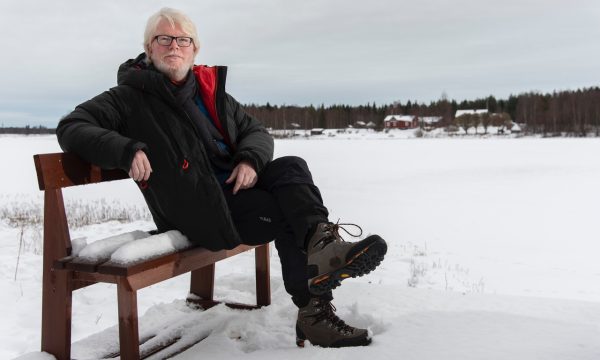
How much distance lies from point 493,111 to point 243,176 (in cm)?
12972

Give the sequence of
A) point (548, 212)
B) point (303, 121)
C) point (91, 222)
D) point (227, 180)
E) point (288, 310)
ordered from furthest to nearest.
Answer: point (303, 121)
point (548, 212)
point (91, 222)
point (288, 310)
point (227, 180)

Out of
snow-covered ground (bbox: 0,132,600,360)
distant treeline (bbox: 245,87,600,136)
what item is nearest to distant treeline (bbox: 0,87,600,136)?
distant treeline (bbox: 245,87,600,136)

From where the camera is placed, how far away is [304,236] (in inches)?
104

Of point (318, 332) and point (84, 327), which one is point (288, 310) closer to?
point (318, 332)

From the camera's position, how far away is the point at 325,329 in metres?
2.69

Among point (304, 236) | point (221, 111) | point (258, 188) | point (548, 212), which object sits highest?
point (221, 111)

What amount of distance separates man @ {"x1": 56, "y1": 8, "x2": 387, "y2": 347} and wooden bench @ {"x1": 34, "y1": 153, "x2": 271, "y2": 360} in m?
0.15

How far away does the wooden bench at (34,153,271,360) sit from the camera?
8.21 feet

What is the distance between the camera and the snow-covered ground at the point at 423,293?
107 inches

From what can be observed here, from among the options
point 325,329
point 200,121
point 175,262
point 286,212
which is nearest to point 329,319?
point 325,329

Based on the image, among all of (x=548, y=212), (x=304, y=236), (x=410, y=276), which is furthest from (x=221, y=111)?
(x=548, y=212)

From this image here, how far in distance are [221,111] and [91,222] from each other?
6.11m

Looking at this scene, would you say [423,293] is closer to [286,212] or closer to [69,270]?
[286,212]

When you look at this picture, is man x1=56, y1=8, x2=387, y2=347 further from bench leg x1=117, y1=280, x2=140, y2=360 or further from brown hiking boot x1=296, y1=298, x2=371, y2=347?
bench leg x1=117, y1=280, x2=140, y2=360
